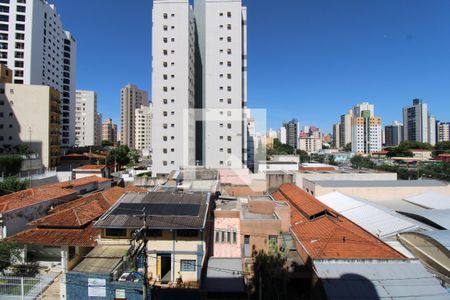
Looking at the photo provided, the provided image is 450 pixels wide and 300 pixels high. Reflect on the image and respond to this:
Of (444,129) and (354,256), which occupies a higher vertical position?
(444,129)

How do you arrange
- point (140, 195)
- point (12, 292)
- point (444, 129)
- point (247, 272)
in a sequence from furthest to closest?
point (444, 129) < point (140, 195) < point (247, 272) < point (12, 292)

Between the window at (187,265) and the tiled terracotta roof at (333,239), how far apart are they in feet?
16.6

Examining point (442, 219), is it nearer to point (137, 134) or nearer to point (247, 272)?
point (247, 272)

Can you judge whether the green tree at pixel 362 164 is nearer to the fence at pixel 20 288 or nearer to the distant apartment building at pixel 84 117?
the fence at pixel 20 288

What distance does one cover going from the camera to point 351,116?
121062mm

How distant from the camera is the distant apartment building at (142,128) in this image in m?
88.6

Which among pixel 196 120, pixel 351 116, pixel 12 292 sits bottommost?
pixel 12 292

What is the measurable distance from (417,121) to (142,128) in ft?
359

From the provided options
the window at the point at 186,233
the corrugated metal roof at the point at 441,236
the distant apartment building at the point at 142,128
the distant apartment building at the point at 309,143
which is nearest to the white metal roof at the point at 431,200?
the corrugated metal roof at the point at 441,236

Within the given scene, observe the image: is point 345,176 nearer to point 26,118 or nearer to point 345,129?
point 26,118

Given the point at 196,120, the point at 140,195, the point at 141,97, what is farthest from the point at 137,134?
the point at 140,195

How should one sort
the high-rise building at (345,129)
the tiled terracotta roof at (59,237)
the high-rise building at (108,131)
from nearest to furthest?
the tiled terracotta roof at (59,237) < the high-rise building at (108,131) < the high-rise building at (345,129)

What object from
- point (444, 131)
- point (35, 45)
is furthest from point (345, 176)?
point (444, 131)

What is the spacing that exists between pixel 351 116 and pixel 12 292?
130 metres
